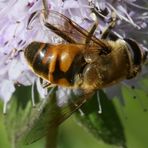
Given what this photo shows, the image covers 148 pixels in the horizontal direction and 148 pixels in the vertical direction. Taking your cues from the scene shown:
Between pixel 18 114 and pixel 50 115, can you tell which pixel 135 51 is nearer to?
pixel 50 115

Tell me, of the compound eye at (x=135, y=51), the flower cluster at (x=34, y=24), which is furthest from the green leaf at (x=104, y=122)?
the compound eye at (x=135, y=51)

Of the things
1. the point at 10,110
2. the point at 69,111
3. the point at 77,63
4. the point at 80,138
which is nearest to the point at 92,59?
the point at 77,63

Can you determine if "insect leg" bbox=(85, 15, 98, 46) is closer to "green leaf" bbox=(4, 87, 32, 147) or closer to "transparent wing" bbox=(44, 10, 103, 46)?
"transparent wing" bbox=(44, 10, 103, 46)

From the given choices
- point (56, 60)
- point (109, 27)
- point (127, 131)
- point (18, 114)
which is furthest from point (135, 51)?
point (127, 131)

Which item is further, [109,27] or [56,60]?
[109,27]

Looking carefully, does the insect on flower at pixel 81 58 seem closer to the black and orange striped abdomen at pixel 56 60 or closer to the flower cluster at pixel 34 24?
the black and orange striped abdomen at pixel 56 60

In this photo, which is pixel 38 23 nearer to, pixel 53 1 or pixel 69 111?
pixel 53 1
